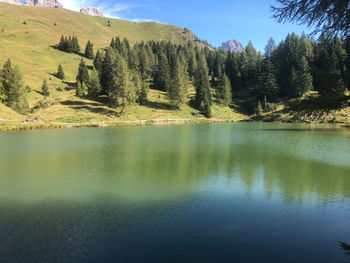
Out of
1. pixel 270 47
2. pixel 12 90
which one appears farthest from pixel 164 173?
pixel 270 47

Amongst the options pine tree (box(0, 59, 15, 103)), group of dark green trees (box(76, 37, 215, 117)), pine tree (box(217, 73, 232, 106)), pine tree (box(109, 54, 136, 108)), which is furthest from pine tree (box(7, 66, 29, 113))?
pine tree (box(217, 73, 232, 106))

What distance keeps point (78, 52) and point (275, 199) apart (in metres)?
157

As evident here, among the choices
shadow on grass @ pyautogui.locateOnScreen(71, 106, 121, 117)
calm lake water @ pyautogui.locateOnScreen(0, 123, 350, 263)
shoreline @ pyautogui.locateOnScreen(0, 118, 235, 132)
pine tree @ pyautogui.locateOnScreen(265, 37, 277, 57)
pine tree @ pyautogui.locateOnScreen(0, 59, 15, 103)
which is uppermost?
pine tree @ pyautogui.locateOnScreen(265, 37, 277, 57)

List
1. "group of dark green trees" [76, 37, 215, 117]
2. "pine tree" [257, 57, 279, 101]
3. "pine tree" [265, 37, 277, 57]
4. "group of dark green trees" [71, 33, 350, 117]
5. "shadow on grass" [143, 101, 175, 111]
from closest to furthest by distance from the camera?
"group of dark green trees" [76, 37, 215, 117] → "group of dark green trees" [71, 33, 350, 117] → "shadow on grass" [143, 101, 175, 111] → "pine tree" [257, 57, 279, 101] → "pine tree" [265, 37, 277, 57]

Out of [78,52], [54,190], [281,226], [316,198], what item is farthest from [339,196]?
[78,52]

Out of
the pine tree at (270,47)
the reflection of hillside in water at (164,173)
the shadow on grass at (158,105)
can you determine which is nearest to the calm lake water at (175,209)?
the reflection of hillside in water at (164,173)

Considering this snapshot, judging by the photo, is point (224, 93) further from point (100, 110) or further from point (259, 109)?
point (100, 110)

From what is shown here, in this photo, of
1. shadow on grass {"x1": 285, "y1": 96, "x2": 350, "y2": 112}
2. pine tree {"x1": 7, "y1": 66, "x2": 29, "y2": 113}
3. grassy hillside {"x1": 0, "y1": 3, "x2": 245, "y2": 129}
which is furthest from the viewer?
grassy hillside {"x1": 0, "y1": 3, "x2": 245, "y2": 129}

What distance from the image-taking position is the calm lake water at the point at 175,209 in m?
8.95

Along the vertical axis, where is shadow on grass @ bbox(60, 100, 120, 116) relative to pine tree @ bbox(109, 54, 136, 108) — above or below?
below

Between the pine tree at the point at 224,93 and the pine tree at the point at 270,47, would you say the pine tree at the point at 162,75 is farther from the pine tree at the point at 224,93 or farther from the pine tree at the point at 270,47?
the pine tree at the point at 270,47

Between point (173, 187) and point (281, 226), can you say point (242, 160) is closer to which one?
point (173, 187)

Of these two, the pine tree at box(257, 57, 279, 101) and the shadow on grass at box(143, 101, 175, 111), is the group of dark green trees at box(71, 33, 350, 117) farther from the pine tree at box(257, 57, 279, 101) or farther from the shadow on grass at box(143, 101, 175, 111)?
the shadow on grass at box(143, 101, 175, 111)

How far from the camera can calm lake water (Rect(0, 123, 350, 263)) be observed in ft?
29.4
